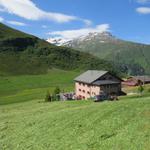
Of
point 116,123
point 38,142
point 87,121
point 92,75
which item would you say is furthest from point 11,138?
point 92,75

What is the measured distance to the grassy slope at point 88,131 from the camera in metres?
27.0

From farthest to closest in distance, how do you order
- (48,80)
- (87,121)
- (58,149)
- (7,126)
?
(48,80), (7,126), (87,121), (58,149)

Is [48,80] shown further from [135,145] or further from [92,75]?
[135,145]

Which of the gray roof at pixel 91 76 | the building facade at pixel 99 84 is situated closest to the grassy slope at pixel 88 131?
Answer: the building facade at pixel 99 84

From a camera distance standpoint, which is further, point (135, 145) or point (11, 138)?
point (11, 138)

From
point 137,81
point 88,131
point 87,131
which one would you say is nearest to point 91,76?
point 137,81

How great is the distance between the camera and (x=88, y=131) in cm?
3097

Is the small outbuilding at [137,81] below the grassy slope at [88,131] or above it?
above

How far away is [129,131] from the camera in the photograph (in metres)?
28.4

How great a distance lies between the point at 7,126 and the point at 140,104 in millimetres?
16093

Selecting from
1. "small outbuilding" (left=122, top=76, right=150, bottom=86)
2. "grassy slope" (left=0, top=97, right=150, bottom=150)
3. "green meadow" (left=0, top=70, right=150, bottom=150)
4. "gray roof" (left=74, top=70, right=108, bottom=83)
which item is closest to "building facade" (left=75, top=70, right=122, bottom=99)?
"gray roof" (left=74, top=70, right=108, bottom=83)

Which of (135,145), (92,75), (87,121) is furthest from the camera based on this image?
(92,75)

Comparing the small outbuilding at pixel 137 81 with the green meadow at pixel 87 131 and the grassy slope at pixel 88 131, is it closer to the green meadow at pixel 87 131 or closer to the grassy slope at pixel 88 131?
the green meadow at pixel 87 131

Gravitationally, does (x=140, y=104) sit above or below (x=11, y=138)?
above
